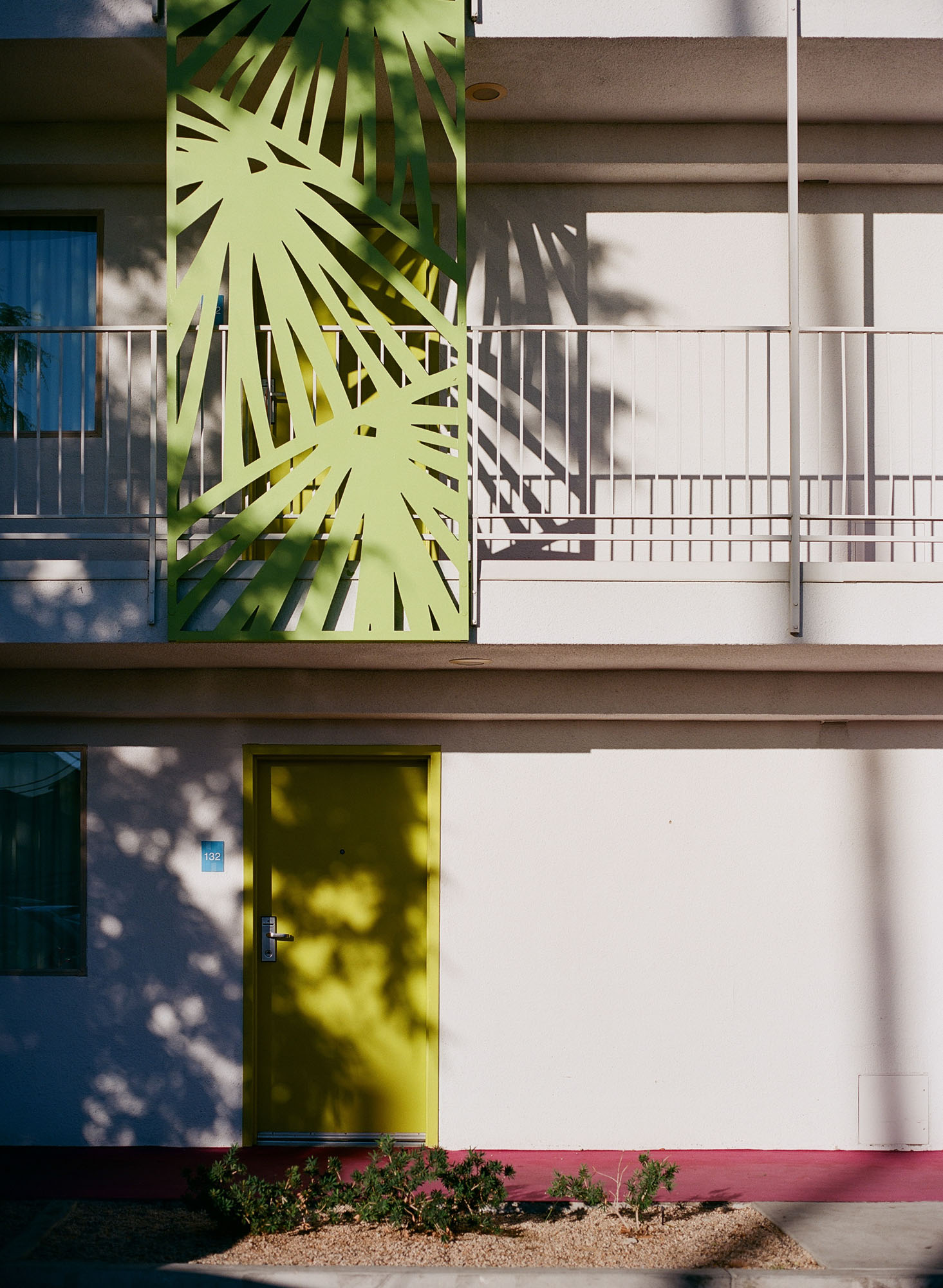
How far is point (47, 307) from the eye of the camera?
8.35 m

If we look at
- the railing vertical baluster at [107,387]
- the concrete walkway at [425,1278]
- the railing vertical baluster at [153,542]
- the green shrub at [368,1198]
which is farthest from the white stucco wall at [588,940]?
the concrete walkway at [425,1278]

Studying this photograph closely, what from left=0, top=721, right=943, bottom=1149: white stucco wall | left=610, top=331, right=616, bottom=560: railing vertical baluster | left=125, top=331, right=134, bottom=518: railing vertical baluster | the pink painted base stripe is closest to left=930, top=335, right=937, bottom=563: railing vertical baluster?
left=0, top=721, right=943, bottom=1149: white stucco wall

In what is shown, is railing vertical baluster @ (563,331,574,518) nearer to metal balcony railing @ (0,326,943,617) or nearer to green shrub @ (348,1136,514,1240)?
metal balcony railing @ (0,326,943,617)

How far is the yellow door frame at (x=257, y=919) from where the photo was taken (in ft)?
25.8

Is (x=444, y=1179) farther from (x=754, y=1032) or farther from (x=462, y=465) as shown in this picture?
(x=462, y=465)

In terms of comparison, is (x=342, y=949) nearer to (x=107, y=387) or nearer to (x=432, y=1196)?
(x=432, y=1196)

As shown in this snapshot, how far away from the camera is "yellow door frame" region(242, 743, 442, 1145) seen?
788cm

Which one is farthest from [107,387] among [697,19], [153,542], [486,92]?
[697,19]

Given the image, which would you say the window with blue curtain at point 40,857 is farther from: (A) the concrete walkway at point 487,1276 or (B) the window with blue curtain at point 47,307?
(A) the concrete walkway at point 487,1276

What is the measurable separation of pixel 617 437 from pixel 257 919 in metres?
4.11

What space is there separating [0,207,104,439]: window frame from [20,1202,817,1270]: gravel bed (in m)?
4.90

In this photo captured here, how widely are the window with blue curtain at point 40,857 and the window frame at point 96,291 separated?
2170 millimetres

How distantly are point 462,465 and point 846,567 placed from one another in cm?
226

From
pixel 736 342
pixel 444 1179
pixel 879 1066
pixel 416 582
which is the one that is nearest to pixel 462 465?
pixel 416 582
